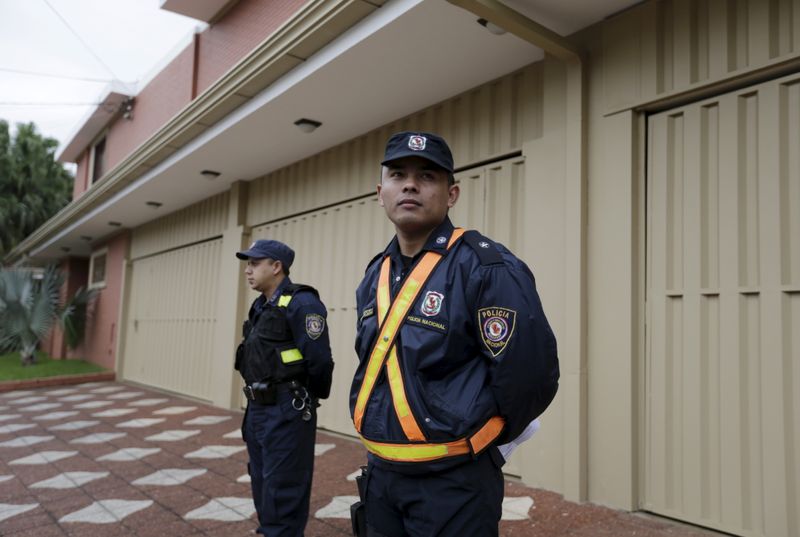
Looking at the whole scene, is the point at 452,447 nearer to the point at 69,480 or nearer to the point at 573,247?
the point at 573,247

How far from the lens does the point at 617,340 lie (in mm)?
4047

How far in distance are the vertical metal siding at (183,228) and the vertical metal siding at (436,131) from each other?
4.31 ft

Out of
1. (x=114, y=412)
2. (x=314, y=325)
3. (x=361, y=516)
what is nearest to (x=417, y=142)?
(x=361, y=516)

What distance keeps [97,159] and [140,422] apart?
10597mm

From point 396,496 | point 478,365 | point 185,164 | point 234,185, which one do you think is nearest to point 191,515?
point 396,496

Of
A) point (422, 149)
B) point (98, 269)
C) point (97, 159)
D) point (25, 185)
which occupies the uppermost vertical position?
point (25, 185)

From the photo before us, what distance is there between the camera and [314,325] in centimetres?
336

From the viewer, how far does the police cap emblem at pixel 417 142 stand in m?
1.76

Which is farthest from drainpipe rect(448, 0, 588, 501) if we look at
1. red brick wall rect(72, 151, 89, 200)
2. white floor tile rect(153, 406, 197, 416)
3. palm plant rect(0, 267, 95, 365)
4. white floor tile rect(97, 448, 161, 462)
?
red brick wall rect(72, 151, 89, 200)

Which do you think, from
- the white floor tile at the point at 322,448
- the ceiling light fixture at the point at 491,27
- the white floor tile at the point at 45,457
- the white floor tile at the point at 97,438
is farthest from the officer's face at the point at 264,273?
the white floor tile at the point at 97,438

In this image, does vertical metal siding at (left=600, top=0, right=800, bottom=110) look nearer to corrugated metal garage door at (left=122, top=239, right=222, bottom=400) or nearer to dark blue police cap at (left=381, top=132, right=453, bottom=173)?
dark blue police cap at (left=381, top=132, right=453, bottom=173)

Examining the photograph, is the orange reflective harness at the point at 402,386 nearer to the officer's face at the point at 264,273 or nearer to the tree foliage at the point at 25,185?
the officer's face at the point at 264,273

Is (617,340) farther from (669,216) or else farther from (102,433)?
(102,433)

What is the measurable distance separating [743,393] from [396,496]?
273 cm
